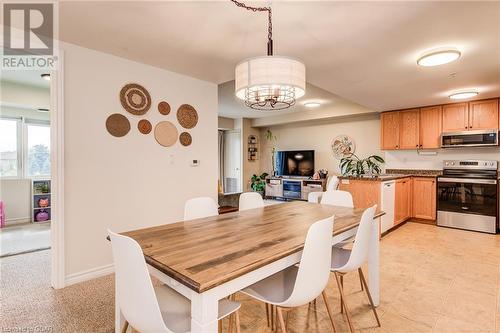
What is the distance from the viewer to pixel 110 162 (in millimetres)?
2754

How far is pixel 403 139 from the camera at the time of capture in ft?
17.1

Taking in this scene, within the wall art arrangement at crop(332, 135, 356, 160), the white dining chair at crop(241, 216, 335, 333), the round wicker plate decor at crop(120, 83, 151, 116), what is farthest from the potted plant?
the white dining chair at crop(241, 216, 335, 333)

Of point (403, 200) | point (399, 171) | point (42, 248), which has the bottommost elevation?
point (42, 248)

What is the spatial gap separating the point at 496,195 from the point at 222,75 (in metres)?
4.65

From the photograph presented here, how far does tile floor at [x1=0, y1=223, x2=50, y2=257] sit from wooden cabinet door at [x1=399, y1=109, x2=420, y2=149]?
6296 millimetres

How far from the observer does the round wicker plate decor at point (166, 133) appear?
312 cm

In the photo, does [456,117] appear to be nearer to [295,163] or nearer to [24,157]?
[295,163]

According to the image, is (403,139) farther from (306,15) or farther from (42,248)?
(42,248)

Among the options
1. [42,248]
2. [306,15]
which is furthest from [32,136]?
[306,15]

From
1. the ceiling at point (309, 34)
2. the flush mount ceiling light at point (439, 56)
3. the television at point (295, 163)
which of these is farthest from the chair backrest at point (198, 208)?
the television at point (295, 163)

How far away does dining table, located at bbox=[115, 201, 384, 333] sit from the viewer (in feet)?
3.46

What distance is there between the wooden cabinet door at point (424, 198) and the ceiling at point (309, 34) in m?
2.17

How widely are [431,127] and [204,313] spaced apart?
5465 mm

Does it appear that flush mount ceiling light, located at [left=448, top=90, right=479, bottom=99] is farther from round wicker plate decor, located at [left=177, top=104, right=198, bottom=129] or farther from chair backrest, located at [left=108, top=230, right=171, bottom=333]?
chair backrest, located at [left=108, top=230, right=171, bottom=333]
